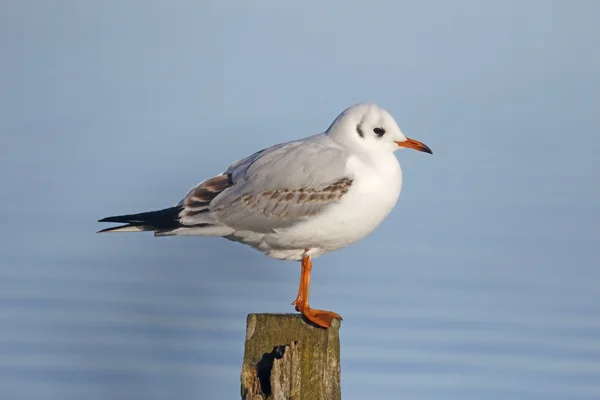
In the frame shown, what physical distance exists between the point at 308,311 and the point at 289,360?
2.14ft

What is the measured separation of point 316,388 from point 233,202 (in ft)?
4.86

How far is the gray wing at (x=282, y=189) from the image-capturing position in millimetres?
7000

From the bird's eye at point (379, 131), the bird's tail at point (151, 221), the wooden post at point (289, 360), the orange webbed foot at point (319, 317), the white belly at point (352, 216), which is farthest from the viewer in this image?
the bird's eye at point (379, 131)

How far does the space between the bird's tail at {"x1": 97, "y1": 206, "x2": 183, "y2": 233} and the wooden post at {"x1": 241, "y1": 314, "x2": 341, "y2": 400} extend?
1.18 meters

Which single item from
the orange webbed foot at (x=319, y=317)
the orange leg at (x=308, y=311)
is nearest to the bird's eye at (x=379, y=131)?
the orange leg at (x=308, y=311)

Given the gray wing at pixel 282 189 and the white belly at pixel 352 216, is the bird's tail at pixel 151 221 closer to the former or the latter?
the gray wing at pixel 282 189

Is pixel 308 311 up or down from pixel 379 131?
down

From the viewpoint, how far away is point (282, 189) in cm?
711

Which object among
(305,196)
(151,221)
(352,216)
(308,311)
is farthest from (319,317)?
(151,221)

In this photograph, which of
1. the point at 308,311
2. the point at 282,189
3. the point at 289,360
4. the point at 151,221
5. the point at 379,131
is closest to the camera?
the point at 289,360

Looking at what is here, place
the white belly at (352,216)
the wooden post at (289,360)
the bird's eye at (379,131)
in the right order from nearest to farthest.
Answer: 1. the wooden post at (289,360)
2. the white belly at (352,216)
3. the bird's eye at (379,131)

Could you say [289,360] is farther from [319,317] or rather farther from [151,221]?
[151,221]

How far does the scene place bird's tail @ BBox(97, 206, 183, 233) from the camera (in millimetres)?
7191

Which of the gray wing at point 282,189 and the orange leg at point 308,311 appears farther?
the gray wing at point 282,189
